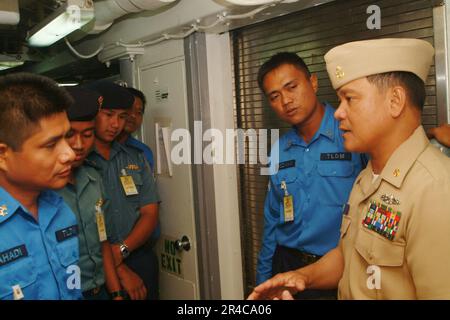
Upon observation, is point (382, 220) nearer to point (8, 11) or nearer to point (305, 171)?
point (305, 171)

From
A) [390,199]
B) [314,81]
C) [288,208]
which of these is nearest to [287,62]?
[314,81]

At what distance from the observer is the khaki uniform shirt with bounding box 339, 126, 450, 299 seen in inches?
50.3

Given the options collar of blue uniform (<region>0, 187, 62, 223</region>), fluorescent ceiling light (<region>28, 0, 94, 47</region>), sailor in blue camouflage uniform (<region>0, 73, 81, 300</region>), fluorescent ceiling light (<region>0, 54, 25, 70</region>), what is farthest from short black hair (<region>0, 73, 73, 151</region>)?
fluorescent ceiling light (<region>0, 54, 25, 70</region>)

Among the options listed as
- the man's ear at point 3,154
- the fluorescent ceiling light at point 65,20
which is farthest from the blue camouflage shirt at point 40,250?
the fluorescent ceiling light at point 65,20

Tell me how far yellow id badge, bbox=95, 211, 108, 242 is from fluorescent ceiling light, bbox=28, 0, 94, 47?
1306 millimetres

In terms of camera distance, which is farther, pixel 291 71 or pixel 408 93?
pixel 291 71

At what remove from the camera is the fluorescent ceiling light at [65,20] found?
101 inches

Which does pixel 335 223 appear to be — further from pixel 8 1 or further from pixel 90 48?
pixel 90 48

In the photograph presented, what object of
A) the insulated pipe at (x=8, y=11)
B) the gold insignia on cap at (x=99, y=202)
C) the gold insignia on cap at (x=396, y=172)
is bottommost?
the gold insignia on cap at (x=99, y=202)

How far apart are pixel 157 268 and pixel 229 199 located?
0.84 meters

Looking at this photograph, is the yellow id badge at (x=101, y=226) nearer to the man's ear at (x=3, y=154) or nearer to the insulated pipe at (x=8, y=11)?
the man's ear at (x=3, y=154)

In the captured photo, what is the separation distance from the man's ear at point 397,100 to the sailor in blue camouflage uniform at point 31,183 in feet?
4.35
